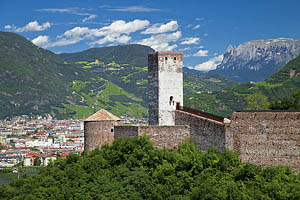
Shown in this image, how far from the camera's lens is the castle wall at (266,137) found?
3394 cm

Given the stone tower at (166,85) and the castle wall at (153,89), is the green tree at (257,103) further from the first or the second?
the castle wall at (153,89)

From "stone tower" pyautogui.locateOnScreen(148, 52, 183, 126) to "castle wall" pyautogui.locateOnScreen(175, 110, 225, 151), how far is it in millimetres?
2830


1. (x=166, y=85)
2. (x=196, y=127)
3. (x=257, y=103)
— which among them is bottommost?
(x=196, y=127)

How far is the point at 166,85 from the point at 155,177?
965cm

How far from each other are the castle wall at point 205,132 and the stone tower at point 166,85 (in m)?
2.83

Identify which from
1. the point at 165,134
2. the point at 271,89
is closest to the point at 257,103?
the point at 165,134

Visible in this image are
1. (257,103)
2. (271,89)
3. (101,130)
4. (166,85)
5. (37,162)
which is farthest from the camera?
(37,162)

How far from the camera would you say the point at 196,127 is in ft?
127

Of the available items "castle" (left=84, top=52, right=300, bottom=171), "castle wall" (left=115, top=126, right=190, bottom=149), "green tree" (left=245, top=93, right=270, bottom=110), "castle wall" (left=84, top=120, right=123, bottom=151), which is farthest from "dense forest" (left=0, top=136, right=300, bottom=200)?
"green tree" (left=245, top=93, right=270, bottom=110)

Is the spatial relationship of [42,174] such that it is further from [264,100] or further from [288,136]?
[264,100]

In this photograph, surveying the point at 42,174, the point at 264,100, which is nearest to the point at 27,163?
Result: the point at 264,100

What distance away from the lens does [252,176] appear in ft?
110

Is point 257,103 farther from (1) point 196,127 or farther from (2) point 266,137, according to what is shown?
(2) point 266,137

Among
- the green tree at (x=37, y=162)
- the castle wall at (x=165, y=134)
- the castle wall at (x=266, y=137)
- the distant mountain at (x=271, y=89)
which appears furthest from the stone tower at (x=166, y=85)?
the green tree at (x=37, y=162)
